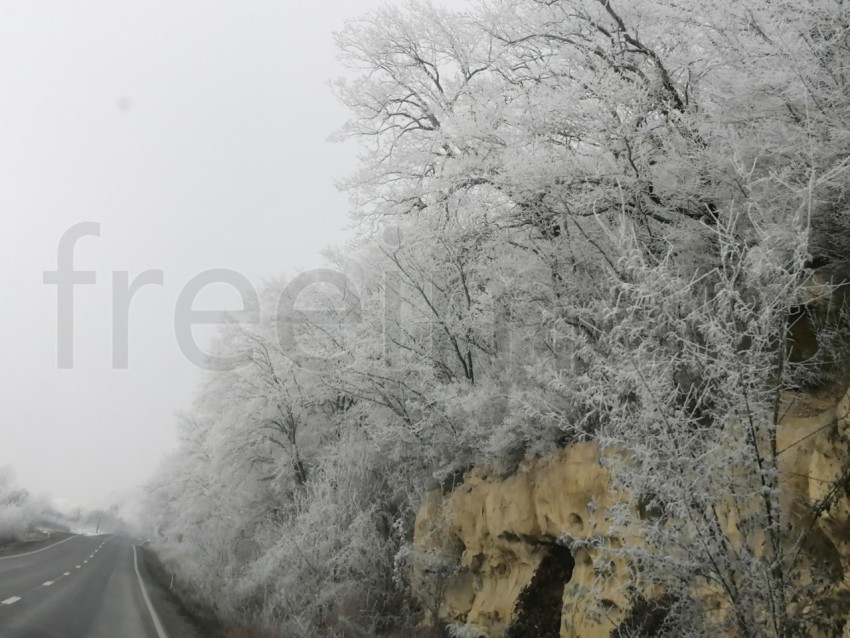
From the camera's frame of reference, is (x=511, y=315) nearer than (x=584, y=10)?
No

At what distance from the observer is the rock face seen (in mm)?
4867

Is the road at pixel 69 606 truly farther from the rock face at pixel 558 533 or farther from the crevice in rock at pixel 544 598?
the crevice in rock at pixel 544 598

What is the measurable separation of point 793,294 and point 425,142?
31.0 ft

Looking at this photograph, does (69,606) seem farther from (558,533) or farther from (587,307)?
(587,307)

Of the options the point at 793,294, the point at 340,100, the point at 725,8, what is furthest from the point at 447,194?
the point at 793,294

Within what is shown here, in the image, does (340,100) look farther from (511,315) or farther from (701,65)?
(701,65)

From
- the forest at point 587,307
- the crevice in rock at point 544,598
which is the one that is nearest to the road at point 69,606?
the forest at point 587,307

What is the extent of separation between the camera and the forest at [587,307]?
14.8 feet

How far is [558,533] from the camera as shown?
8047 millimetres

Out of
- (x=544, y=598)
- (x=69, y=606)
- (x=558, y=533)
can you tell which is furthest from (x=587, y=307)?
(x=69, y=606)

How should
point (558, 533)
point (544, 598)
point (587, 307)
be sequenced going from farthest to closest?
point (544, 598), point (558, 533), point (587, 307)

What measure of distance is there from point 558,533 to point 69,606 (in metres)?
11.9

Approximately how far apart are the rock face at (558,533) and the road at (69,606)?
5.96 metres

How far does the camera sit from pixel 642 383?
4465 millimetres
